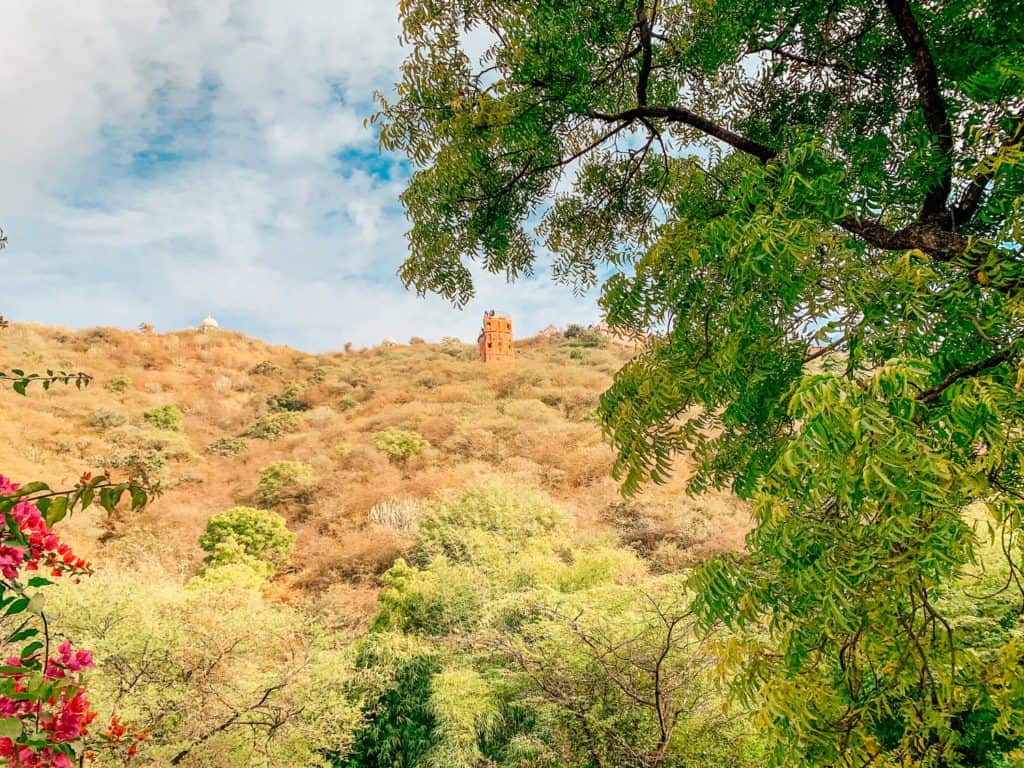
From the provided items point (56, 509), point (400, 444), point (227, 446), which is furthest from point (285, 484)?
point (56, 509)

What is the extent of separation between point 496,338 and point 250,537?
847 inches

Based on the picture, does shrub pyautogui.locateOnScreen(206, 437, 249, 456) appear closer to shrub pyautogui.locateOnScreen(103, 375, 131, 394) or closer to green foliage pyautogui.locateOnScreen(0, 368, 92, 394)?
shrub pyautogui.locateOnScreen(103, 375, 131, 394)

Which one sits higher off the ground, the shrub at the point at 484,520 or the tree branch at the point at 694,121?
the tree branch at the point at 694,121

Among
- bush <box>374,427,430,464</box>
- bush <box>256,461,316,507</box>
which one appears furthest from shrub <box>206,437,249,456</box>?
bush <box>374,427,430,464</box>

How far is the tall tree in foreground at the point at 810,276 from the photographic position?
1.37 meters

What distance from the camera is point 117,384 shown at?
25.5m

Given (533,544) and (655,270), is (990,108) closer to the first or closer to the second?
(655,270)

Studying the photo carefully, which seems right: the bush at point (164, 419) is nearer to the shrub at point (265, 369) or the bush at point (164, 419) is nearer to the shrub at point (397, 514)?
the shrub at point (265, 369)

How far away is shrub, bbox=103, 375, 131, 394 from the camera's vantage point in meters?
25.2

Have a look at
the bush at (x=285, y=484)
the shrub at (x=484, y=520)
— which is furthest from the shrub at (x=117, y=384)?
the shrub at (x=484, y=520)

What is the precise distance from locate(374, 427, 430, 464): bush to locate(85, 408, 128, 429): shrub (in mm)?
10051

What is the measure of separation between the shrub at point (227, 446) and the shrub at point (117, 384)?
6.54m

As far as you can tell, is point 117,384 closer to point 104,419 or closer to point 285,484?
point 104,419

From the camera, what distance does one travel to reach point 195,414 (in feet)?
84.2
